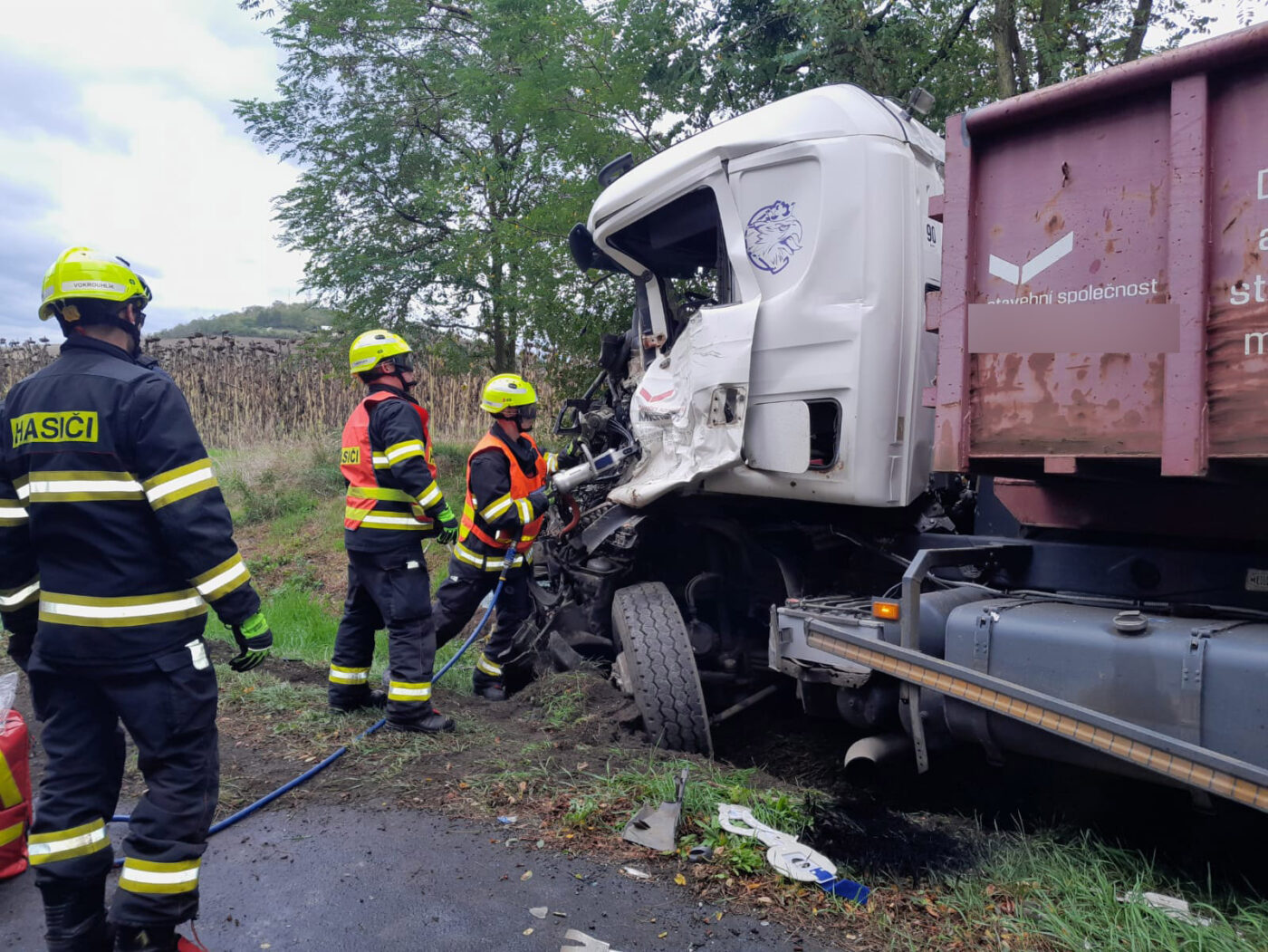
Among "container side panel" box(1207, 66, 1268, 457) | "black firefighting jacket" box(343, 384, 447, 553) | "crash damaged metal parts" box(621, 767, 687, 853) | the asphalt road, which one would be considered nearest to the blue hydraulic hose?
the asphalt road

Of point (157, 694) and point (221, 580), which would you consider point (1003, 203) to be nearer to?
point (221, 580)

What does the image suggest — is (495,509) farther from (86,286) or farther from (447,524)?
(86,286)

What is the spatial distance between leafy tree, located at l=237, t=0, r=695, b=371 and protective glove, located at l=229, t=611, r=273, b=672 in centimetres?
553

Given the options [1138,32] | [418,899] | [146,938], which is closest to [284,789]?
[418,899]

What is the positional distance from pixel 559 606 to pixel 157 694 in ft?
9.81

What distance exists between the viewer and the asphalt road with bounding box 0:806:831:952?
9.03 feet

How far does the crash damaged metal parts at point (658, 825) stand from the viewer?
3223 mm

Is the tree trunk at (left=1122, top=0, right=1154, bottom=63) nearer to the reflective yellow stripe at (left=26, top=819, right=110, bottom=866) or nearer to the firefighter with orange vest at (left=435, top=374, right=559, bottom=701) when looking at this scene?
the firefighter with orange vest at (left=435, top=374, right=559, bottom=701)

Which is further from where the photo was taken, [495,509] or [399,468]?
[495,509]

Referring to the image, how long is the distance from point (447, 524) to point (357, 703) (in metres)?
1.11

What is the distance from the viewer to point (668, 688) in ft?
13.7

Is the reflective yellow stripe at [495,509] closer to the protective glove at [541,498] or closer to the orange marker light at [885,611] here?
the protective glove at [541,498]

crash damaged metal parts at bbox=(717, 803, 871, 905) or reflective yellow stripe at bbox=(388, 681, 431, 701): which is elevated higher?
reflective yellow stripe at bbox=(388, 681, 431, 701)

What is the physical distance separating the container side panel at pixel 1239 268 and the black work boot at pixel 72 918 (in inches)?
130
